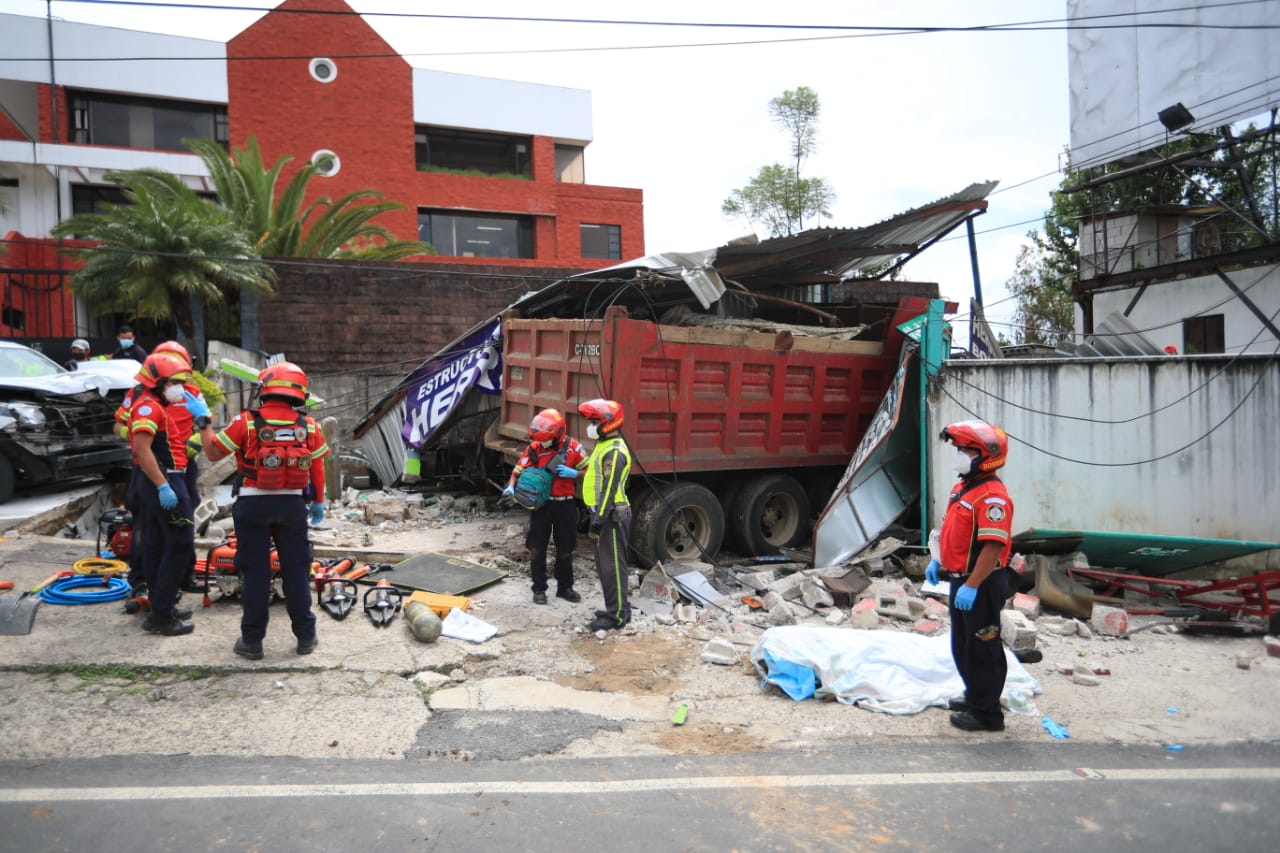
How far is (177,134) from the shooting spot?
79.8 feet

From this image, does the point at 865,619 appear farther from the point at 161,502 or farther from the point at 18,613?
the point at 18,613

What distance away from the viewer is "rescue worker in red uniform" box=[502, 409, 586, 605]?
255 inches

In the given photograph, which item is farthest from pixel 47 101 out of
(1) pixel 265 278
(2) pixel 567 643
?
(2) pixel 567 643

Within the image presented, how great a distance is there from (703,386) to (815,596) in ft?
7.05

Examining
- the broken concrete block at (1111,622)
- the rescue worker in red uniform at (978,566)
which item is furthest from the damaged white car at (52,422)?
the broken concrete block at (1111,622)

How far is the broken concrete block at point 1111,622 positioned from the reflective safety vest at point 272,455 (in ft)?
17.8

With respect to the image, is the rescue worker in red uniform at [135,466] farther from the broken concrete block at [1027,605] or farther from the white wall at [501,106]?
the white wall at [501,106]

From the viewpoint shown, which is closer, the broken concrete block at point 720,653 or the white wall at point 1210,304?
the broken concrete block at point 720,653

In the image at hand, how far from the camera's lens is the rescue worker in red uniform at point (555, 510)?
6469 mm

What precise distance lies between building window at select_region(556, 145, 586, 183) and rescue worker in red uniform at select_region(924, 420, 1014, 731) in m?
26.9

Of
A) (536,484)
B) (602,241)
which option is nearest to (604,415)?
(536,484)

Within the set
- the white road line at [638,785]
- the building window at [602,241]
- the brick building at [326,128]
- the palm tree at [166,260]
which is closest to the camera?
the white road line at [638,785]

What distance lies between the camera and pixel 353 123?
2528cm

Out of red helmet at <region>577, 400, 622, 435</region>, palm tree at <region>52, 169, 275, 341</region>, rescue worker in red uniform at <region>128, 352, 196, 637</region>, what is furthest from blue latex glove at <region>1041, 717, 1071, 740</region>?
palm tree at <region>52, 169, 275, 341</region>
